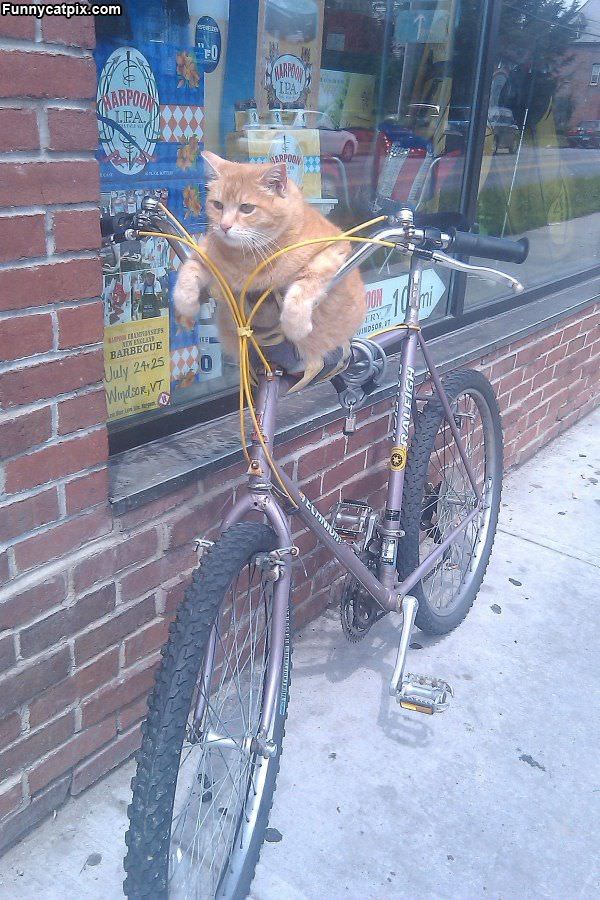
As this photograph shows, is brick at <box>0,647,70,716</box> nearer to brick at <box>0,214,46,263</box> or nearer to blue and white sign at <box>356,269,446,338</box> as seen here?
brick at <box>0,214,46,263</box>

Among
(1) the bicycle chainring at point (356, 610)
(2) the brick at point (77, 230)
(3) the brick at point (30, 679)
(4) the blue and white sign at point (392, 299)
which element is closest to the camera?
(2) the brick at point (77, 230)

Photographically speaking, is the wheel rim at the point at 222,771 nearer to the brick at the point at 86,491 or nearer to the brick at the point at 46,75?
the brick at the point at 86,491

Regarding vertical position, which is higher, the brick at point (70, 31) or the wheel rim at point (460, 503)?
the brick at point (70, 31)

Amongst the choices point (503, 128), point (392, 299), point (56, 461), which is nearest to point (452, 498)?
point (392, 299)

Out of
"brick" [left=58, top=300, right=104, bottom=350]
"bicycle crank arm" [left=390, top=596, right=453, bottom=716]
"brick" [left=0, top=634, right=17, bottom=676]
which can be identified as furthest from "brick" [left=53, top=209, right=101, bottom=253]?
"bicycle crank arm" [left=390, top=596, right=453, bottom=716]

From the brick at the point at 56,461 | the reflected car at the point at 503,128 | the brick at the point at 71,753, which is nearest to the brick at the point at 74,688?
the brick at the point at 71,753

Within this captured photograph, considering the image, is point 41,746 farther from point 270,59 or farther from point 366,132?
point 366,132

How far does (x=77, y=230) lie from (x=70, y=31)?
0.40 m

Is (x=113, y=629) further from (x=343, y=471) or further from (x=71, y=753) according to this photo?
(x=343, y=471)

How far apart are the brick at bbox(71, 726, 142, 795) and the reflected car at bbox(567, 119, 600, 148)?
4796 millimetres

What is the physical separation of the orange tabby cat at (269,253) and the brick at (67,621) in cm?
75

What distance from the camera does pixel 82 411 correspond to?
191 cm

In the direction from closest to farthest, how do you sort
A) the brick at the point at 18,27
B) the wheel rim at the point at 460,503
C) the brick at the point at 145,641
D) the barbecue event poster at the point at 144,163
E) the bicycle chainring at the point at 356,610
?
1. the brick at the point at 18,27
2. the brick at the point at 145,641
3. the barbecue event poster at the point at 144,163
4. the bicycle chainring at the point at 356,610
5. the wheel rim at the point at 460,503

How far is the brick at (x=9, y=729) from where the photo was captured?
1.88 metres
